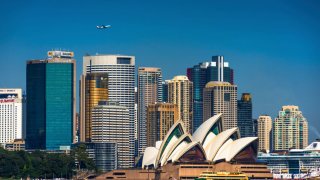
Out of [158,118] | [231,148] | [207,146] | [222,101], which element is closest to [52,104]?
[158,118]

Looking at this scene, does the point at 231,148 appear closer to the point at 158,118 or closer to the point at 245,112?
the point at 158,118

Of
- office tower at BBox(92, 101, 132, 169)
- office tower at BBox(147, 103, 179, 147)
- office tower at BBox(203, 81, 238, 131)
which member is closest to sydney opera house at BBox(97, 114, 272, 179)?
office tower at BBox(92, 101, 132, 169)

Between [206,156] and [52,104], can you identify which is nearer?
[206,156]

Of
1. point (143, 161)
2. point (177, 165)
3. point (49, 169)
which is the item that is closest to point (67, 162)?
point (49, 169)

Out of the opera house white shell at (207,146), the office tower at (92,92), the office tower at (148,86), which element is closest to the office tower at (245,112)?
the office tower at (148,86)

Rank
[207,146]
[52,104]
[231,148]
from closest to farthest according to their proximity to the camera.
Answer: [231,148], [207,146], [52,104]

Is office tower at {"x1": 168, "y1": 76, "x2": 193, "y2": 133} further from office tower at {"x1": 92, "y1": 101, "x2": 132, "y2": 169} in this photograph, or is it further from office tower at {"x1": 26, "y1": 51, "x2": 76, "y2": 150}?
office tower at {"x1": 92, "y1": 101, "x2": 132, "y2": 169}

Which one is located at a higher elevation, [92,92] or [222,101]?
[92,92]
